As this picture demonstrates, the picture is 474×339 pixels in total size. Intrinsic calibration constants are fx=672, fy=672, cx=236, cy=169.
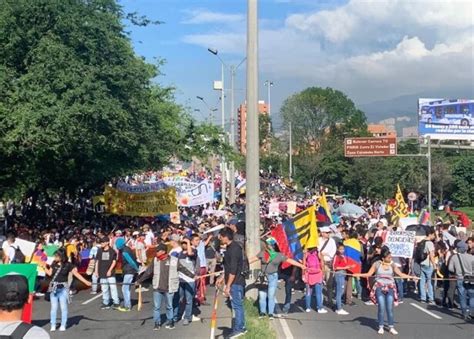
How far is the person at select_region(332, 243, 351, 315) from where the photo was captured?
13.2 meters

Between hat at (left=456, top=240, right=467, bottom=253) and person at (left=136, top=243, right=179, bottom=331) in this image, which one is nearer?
person at (left=136, top=243, right=179, bottom=331)

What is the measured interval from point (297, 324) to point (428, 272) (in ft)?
13.5

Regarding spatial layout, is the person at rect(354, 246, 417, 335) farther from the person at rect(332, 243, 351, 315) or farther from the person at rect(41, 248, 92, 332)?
the person at rect(41, 248, 92, 332)

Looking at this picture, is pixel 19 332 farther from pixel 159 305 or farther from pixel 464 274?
pixel 464 274

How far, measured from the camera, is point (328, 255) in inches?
586

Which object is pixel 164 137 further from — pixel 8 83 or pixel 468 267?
pixel 468 267

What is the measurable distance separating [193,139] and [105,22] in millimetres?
14441

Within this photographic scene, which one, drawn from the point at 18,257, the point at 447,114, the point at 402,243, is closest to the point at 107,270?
the point at 18,257

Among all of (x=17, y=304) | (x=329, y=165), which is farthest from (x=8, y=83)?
(x=329, y=165)

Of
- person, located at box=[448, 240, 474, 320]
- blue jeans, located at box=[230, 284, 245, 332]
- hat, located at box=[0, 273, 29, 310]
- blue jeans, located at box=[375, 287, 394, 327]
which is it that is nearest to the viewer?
hat, located at box=[0, 273, 29, 310]

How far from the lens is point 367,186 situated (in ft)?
229

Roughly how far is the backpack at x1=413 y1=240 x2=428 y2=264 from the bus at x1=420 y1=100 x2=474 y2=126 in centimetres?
4046

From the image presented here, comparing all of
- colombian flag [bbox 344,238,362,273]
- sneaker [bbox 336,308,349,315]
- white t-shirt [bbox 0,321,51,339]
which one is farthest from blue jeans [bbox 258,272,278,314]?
white t-shirt [bbox 0,321,51,339]

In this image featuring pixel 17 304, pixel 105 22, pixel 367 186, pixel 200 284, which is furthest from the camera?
pixel 367 186
